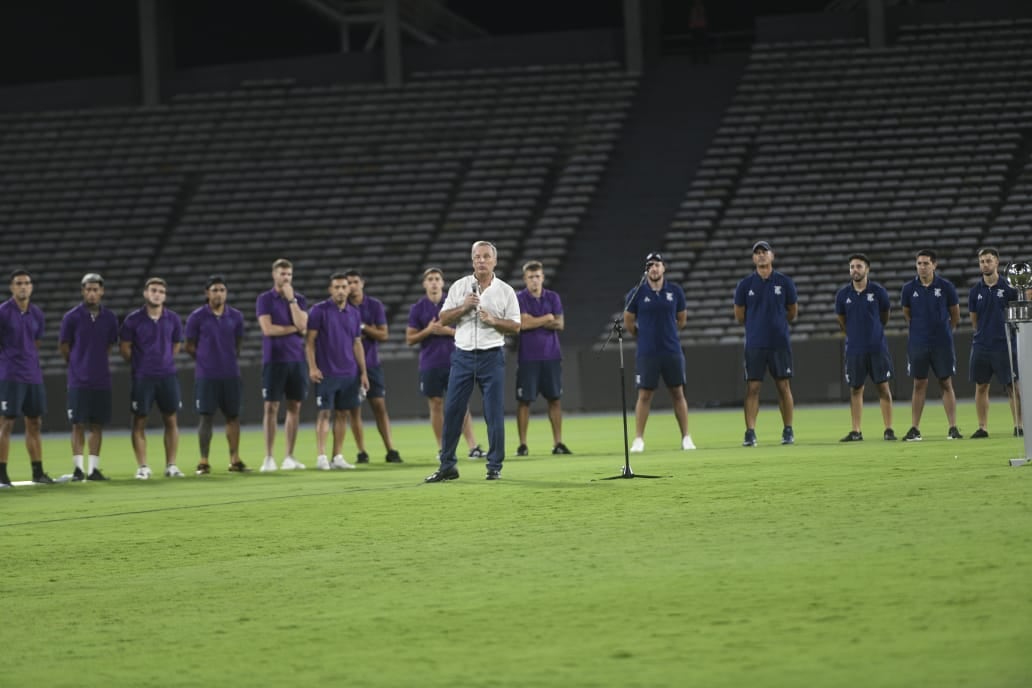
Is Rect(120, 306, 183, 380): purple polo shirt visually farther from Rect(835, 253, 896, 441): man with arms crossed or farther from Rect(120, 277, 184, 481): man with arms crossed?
Rect(835, 253, 896, 441): man with arms crossed

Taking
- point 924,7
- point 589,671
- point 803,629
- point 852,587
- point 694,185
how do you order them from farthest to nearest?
point 924,7 < point 694,185 < point 852,587 < point 803,629 < point 589,671

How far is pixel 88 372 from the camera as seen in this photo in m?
16.5

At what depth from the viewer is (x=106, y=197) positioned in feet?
127

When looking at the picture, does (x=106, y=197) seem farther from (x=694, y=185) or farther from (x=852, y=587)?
(x=852, y=587)

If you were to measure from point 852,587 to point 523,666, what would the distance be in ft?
5.82

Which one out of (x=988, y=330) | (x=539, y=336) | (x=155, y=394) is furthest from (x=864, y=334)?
(x=155, y=394)

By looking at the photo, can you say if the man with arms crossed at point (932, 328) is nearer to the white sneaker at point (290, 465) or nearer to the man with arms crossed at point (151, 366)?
the white sneaker at point (290, 465)

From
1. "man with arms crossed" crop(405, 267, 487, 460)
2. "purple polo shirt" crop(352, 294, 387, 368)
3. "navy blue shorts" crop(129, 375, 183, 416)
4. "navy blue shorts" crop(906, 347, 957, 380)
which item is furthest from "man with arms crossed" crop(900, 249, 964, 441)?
"navy blue shorts" crop(129, 375, 183, 416)

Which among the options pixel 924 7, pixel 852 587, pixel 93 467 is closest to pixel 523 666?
pixel 852 587

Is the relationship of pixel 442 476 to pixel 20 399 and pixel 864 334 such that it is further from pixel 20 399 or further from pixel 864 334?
pixel 864 334

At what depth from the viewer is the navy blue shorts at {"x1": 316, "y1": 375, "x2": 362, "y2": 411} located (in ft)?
56.2

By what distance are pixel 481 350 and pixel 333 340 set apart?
4.49 m

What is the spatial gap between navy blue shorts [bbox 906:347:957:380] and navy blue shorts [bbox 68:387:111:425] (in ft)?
30.4

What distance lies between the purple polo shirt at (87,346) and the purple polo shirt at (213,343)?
101cm
